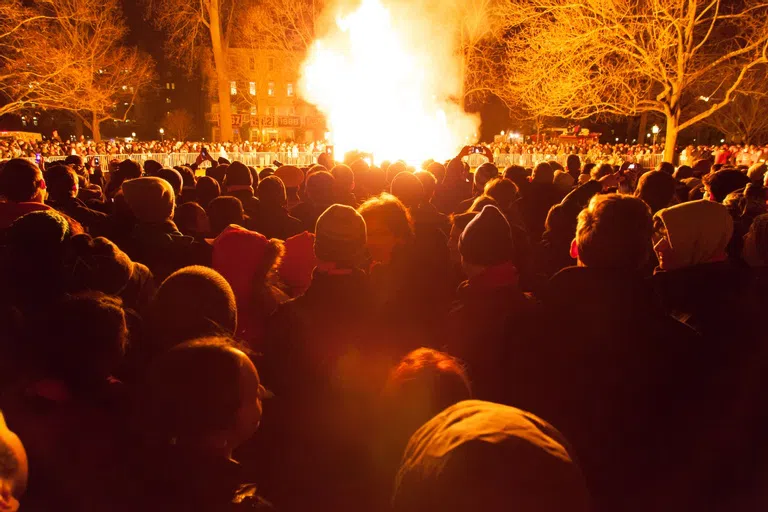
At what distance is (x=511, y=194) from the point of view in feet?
17.5

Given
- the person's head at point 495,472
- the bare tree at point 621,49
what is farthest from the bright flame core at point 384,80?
the person's head at point 495,472

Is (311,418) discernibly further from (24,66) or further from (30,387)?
(24,66)

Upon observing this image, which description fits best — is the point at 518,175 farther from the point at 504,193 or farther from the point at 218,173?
the point at 218,173

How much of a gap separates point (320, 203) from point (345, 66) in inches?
1187

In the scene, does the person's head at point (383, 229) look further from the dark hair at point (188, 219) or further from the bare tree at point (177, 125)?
the bare tree at point (177, 125)

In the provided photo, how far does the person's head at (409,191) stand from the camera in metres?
5.09

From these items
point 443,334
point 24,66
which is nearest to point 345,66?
point 24,66

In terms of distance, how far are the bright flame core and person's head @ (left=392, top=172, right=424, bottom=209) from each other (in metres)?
22.6

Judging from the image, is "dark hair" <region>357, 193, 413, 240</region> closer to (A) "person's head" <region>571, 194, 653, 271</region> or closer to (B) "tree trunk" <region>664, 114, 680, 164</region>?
(A) "person's head" <region>571, 194, 653, 271</region>

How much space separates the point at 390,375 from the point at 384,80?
32224 millimetres

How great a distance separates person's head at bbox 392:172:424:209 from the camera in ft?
16.7

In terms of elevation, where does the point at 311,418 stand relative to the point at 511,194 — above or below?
below

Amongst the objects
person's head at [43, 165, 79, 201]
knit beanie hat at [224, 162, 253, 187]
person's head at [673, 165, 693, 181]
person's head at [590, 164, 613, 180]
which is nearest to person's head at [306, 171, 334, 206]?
knit beanie hat at [224, 162, 253, 187]

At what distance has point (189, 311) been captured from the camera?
7.69 ft
